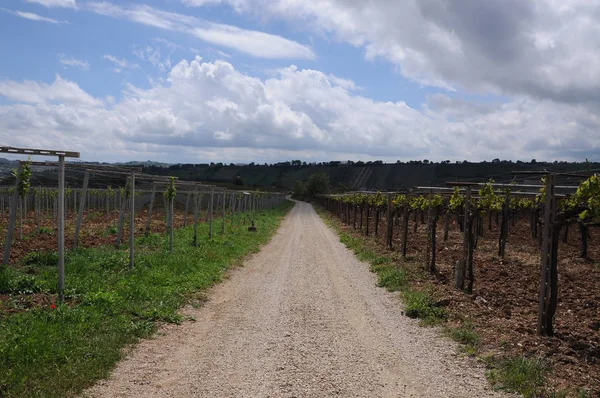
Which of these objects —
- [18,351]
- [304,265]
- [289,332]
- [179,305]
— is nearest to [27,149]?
[179,305]

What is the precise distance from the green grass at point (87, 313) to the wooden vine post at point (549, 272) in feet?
19.6

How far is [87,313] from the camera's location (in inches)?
299

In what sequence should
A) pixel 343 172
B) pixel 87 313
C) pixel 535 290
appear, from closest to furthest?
pixel 87 313
pixel 535 290
pixel 343 172

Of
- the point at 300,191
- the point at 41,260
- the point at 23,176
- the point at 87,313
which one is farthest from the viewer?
the point at 300,191

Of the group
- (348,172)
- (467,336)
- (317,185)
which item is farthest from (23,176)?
(348,172)

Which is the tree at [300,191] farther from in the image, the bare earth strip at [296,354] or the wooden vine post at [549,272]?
the wooden vine post at [549,272]

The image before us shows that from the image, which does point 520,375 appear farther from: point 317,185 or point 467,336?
point 317,185

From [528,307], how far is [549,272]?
2164mm

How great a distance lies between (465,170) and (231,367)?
9379 centimetres

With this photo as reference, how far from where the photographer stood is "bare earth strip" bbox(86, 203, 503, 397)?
5564mm

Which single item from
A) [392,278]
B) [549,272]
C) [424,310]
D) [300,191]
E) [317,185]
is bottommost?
[300,191]

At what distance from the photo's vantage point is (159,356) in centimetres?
651

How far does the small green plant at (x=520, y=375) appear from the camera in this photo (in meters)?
A: 5.62

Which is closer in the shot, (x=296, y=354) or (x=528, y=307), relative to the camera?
(x=296, y=354)
